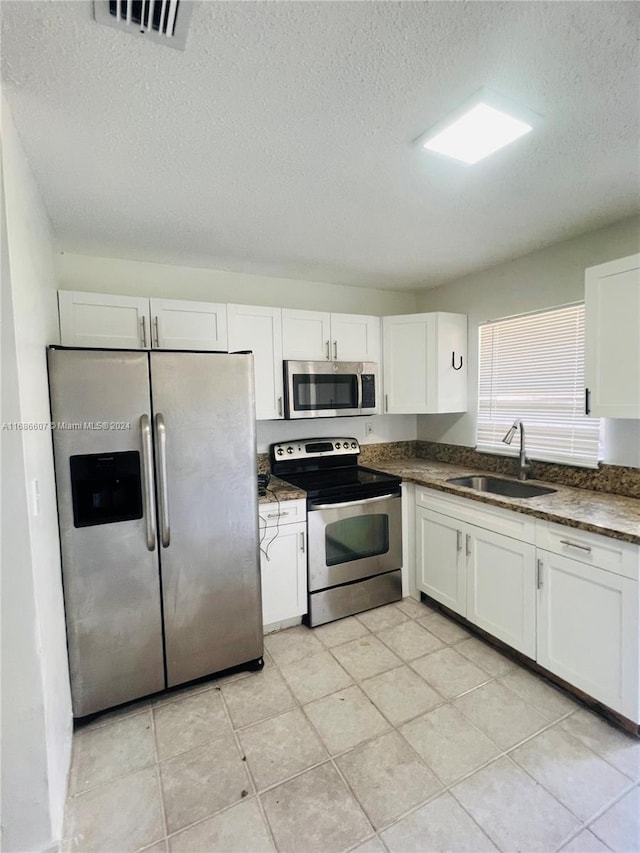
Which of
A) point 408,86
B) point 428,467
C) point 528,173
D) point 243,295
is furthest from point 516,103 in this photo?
point 428,467

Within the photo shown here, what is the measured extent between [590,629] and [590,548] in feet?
1.23

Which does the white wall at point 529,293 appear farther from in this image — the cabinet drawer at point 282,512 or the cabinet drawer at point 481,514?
the cabinet drawer at point 282,512

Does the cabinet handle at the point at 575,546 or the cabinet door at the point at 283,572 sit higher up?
the cabinet handle at the point at 575,546

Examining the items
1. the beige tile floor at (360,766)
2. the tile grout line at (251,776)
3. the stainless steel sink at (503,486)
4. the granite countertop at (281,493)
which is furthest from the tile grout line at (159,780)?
the stainless steel sink at (503,486)

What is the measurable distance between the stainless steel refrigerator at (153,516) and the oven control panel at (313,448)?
924 mm

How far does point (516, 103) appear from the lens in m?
1.29

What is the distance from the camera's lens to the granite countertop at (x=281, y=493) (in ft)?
8.04

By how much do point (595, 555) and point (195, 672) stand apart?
6.58 feet

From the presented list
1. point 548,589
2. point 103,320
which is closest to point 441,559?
point 548,589

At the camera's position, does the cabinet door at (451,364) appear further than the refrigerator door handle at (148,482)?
Yes

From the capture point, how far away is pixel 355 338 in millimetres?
3143

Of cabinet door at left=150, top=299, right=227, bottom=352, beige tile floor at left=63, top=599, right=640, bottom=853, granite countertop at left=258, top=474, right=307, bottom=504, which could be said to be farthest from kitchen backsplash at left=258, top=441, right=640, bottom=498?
beige tile floor at left=63, top=599, right=640, bottom=853

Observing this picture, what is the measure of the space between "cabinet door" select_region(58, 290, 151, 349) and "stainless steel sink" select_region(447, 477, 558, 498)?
2223 mm

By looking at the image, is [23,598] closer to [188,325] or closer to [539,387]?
[188,325]
